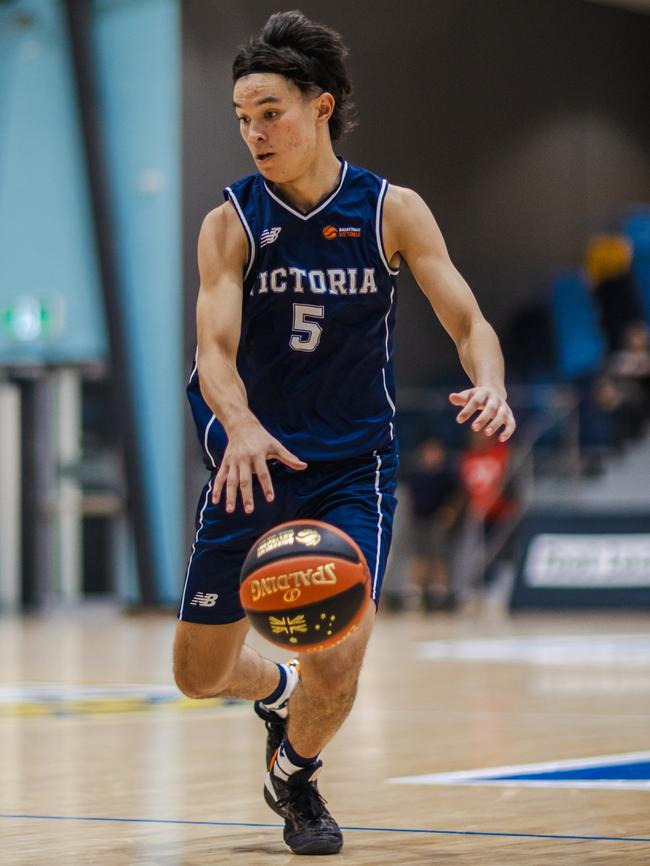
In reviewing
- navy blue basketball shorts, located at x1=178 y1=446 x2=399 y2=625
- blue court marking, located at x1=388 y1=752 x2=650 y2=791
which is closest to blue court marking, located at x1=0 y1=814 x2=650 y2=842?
navy blue basketball shorts, located at x1=178 y1=446 x2=399 y2=625

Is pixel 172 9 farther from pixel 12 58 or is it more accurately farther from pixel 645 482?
pixel 645 482

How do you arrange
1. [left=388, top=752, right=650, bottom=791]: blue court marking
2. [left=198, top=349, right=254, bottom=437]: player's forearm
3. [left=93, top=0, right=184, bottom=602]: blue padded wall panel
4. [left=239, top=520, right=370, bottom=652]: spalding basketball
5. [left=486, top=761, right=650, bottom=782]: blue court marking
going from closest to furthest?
[left=239, top=520, right=370, bottom=652]: spalding basketball
[left=198, top=349, right=254, bottom=437]: player's forearm
[left=388, top=752, right=650, bottom=791]: blue court marking
[left=486, top=761, right=650, bottom=782]: blue court marking
[left=93, top=0, right=184, bottom=602]: blue padded wall panel

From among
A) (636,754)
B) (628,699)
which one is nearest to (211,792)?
(636,754)

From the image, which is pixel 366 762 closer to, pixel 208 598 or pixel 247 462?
pixel 208 598

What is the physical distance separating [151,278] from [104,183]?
120 cm

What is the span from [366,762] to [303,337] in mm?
2244

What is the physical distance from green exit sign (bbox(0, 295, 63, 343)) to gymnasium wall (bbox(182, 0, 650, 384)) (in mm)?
1798

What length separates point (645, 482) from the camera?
19.4m

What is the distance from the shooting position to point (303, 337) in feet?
15.0

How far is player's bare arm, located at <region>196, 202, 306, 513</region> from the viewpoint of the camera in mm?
4156

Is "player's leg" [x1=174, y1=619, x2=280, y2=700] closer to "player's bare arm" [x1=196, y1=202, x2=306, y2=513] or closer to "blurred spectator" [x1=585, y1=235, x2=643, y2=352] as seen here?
"player's bare arm" [x1=196, y1=202, x2=306, y2=513]

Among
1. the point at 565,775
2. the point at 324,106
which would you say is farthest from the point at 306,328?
the point at 565,775

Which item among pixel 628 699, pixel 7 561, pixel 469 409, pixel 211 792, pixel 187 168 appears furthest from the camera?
pixel 7 561

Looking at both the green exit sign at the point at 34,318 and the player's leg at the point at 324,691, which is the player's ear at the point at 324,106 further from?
the green exit sign at the point at 34,318
